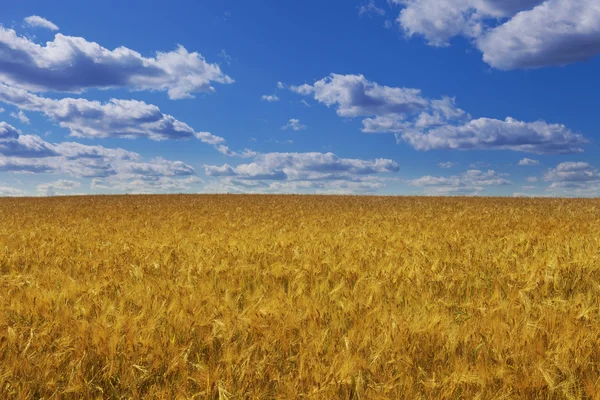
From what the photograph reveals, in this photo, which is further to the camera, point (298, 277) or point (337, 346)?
point (298, 277)

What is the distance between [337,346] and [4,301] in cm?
329

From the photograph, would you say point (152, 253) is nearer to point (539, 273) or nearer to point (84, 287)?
point (84, 287)

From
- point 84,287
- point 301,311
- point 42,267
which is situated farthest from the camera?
point 42,267

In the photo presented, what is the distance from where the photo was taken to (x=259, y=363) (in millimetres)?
3020

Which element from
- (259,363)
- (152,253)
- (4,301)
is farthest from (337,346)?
(152,253)

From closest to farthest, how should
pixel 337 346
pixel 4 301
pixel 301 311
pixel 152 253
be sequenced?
pixel 337 346, pixel 301 311, pixel 4 301, pixel 152 253

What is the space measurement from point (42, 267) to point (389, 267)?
485 cm

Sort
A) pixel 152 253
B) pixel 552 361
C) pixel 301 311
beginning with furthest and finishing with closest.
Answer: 1. pixel 152 253
2. pixel 301 311
3. pixel 552 361

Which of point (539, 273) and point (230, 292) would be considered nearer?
point (230, 292)

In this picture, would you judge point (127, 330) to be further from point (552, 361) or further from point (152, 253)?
point (152, 253)

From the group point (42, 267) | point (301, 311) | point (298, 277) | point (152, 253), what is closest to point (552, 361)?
point (301, 311)

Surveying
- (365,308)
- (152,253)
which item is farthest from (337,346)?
(152,253)

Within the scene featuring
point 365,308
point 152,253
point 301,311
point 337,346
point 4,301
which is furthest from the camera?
point 152,253

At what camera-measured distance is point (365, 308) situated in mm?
4145
